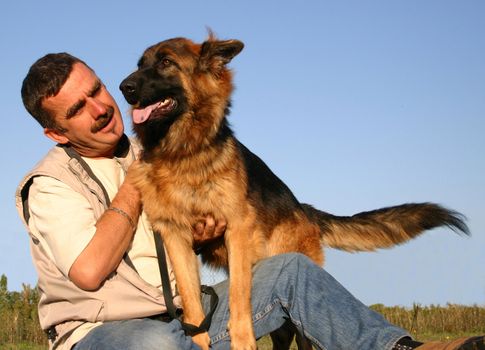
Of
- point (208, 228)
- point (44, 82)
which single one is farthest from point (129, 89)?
point (208, 228)

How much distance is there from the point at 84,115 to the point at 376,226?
3.10 metres

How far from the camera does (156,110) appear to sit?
4.26m

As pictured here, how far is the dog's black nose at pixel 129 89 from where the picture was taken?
400 centimetres

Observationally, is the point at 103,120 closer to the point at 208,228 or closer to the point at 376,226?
the point at 208,228

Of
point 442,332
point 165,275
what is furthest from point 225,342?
point 442,332

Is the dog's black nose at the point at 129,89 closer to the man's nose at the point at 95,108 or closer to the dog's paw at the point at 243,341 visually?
the man's nose at the point at 95,108

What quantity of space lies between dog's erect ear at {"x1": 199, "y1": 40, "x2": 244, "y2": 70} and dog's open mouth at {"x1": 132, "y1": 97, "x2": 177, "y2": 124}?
0.35m

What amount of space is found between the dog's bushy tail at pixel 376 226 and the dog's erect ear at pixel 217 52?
1.91m

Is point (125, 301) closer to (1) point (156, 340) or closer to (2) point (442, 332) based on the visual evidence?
(1) point (156, 340)

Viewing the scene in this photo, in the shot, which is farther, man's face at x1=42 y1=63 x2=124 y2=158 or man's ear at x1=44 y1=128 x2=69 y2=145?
man's ear at x1=44 y1=128 x2=69 y2=145

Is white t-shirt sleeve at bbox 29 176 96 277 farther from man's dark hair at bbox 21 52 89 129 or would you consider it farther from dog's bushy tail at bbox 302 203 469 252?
dog's bushy tail at bbox 302 203 469 252

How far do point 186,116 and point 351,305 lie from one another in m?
1.75

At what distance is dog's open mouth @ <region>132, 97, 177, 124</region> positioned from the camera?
4219mm

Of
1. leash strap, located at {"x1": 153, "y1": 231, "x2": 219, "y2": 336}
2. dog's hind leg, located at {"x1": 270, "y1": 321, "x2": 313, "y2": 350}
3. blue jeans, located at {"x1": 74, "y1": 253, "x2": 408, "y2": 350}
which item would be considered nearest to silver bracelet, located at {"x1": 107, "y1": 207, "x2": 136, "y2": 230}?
leash strap, located at {"x1": 153, "y1": 231, "x2": 219, "y2": 336}
